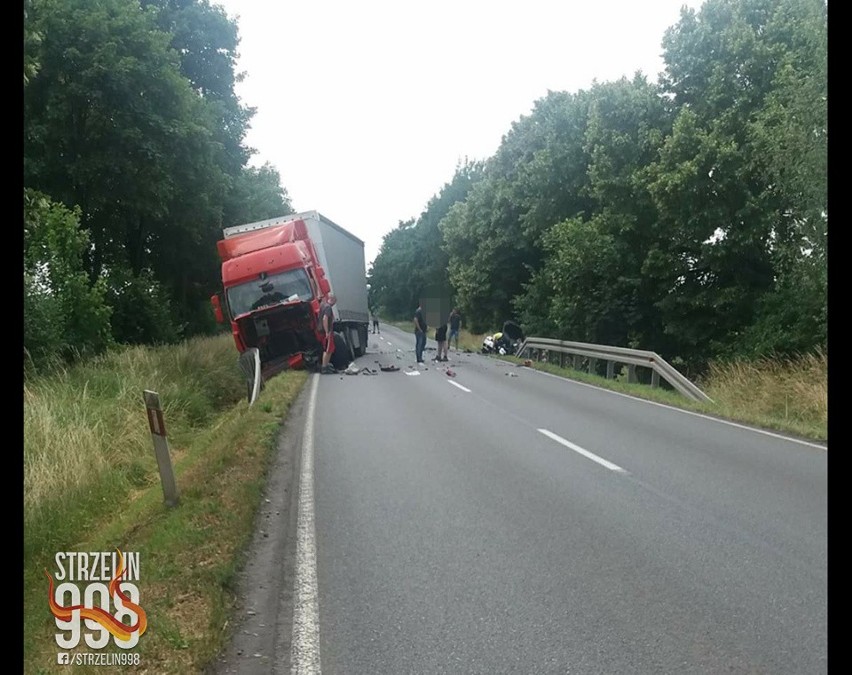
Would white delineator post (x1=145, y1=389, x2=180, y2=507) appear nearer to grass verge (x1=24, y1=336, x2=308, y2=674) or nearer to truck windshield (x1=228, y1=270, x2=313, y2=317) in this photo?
grass verge (x1=24, y1=336, x2=308, y2=674)

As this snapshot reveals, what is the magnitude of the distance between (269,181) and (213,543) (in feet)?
171

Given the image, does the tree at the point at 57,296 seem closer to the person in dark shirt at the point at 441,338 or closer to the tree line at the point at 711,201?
the person in dark shirt at the point at 441,338

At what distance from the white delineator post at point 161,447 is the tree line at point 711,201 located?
46.2 feet

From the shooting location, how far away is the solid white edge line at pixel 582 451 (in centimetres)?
881

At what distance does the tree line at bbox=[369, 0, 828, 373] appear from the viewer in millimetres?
18062

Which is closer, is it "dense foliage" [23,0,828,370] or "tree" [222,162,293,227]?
"dense foliage" [23,0,828,370]

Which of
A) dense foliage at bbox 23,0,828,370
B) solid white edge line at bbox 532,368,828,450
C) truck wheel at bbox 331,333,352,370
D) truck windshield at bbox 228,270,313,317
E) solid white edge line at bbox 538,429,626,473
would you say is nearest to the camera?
solid white edge line at bbox 538,429,626,473

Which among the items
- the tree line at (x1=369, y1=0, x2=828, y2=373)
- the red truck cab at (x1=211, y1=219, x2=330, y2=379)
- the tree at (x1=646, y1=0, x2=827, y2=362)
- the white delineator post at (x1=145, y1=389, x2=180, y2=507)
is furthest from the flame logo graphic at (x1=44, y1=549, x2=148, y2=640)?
the tree at (x1=646, y1=0, x2=827, y2=362)

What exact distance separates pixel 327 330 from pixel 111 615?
16027mm

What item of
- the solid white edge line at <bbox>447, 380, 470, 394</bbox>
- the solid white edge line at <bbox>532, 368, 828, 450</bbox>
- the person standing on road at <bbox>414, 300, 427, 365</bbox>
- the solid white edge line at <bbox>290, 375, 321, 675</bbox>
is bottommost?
the solid white edge line at <bbox>290, 375, 321, 675</bbox>

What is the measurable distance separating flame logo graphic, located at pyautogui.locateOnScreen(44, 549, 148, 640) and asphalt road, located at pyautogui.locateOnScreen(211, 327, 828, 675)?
563mm

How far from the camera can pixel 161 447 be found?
690 centimetres

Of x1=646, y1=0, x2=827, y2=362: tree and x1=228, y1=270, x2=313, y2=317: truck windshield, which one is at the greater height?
x1=646, y1=0, x2=827, y2=362: tree

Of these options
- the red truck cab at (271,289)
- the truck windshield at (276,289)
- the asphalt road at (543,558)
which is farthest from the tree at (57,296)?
the asphalt road at (543,558)
